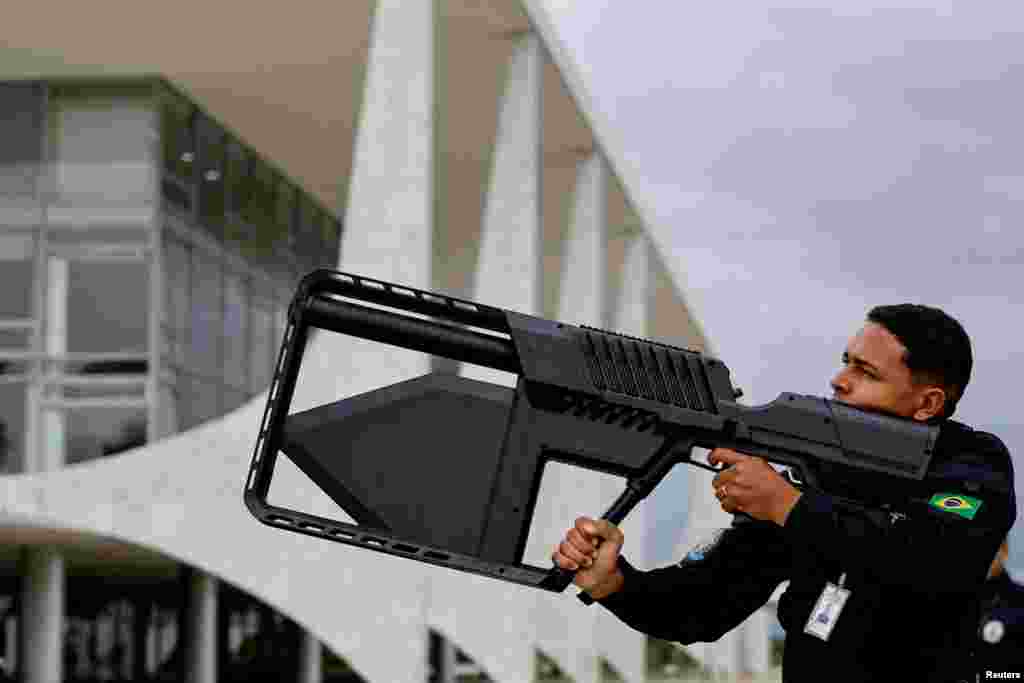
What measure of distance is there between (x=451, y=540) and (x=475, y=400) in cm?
19

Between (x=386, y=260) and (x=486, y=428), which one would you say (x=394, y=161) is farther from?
(x=486, y=428)

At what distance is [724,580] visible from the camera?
290cm

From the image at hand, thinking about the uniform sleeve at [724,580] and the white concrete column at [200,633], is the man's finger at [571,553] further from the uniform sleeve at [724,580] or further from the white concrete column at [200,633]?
the white concrete column at [200,633]

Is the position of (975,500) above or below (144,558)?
above

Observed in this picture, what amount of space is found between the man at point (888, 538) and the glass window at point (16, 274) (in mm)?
18468

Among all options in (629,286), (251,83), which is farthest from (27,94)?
(629,286)

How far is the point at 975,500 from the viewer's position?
2.47m

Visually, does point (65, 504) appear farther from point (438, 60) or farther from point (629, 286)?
point (629, 286)

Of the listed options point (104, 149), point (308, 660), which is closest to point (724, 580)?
point (104, 149)

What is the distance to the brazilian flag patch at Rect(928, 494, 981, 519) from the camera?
245cm

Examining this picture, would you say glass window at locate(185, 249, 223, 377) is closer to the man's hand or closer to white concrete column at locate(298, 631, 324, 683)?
white concrete column at locate(298, 631, 324, 683)

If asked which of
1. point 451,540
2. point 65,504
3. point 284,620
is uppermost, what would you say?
point 451,540

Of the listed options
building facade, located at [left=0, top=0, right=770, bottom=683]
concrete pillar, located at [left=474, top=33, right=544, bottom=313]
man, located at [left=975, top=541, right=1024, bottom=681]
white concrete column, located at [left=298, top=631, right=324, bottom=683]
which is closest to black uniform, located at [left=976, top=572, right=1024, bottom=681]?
man, located at [left=975, top=541, right=1024, bottom=681]

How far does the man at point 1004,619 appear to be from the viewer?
3986 millimetres
